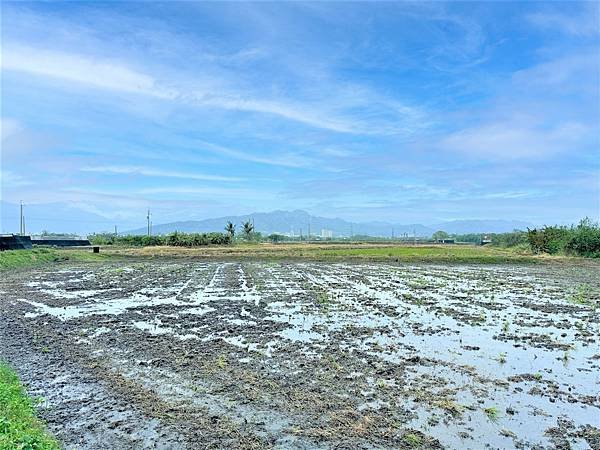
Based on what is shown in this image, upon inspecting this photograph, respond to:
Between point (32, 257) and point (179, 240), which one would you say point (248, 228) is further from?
point (32, 257)

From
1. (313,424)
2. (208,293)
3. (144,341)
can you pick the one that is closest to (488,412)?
(313,424)

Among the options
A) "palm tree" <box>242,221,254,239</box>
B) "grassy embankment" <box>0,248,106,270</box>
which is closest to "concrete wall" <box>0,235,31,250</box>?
"grassy embankment" <box>0,248,106,270</box>

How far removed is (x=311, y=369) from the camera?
8.28m

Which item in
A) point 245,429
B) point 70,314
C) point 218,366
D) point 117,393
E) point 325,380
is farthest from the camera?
point 70,314

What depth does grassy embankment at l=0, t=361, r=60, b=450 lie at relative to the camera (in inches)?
190

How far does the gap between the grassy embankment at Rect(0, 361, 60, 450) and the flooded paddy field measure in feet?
0.84

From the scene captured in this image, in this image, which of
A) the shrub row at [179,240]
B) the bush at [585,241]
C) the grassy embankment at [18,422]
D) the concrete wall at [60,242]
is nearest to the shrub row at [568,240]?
the bush at [585,241]

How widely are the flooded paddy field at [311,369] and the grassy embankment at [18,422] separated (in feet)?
0.84

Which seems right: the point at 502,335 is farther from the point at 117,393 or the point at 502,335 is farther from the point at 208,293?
the point at 208,293

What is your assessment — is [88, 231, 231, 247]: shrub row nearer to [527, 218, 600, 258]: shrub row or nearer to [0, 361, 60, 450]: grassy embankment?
[527, 218, 600, 258]: shrub row

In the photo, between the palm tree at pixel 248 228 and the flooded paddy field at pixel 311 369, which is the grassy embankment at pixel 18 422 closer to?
the flooded paddy field at pixel 311 369

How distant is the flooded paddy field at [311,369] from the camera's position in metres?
5.78

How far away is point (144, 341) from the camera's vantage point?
34.5 feet

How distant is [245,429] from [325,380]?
7.07ft
